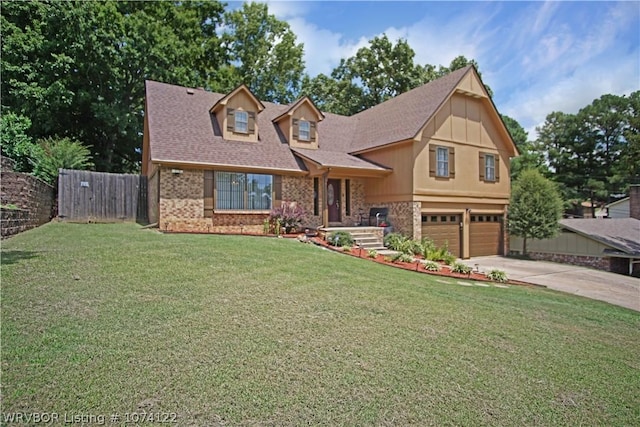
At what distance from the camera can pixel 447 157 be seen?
17.1 metres

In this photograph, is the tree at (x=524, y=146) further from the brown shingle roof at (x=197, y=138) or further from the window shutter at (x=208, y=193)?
the window shutter at (x=208, y=193)

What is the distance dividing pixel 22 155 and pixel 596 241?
26.4 m

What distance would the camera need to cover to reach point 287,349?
4.36 m

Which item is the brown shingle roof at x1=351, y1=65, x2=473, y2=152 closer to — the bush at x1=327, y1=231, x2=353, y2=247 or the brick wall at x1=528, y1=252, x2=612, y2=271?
the bush at x1=327, y1=231, x2=353, y2=247

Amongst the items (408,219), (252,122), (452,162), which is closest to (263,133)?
(252,122)

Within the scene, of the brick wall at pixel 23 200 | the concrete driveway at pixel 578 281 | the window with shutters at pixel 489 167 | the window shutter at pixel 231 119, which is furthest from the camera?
the window with shutters at pixel 489 167

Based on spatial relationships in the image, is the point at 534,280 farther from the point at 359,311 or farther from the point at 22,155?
the point at 22,155

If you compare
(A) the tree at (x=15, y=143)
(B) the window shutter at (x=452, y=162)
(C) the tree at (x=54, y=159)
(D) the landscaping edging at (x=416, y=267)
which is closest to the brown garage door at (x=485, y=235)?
(B) the window shutter at (x=452, y=162)

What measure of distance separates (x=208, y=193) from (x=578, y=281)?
13.8 meters

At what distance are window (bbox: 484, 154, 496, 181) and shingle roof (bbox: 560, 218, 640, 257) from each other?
4504 millimetres

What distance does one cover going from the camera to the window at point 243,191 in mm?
14859

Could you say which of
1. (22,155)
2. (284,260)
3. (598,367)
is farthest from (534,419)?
(22,155)

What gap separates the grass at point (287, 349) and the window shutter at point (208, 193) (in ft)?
21.7

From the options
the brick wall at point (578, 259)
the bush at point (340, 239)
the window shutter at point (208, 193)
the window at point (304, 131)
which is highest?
the window at point (304, 131)
